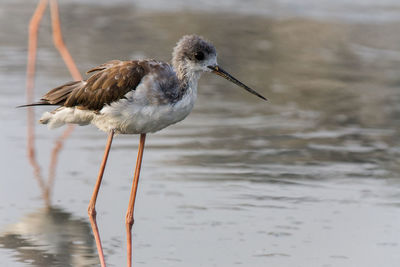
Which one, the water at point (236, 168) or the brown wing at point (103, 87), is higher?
the brown wing at point (103, 87)

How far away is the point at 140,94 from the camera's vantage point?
5.05 m

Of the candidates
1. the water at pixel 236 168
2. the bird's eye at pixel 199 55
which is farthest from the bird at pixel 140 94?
the water at pixel 236 168

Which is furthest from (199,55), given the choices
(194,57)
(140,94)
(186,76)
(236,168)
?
(236,168)

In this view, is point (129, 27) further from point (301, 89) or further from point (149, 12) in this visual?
point (301, 89)

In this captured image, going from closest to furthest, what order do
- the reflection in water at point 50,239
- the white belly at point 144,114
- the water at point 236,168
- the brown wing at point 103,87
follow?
the white belly at point 144,114 → the brown wing at point 103,87 → the reflection in water at point 50,239 → the water at point 236,168

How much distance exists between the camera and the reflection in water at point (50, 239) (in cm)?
525

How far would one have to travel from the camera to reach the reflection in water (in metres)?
5.25

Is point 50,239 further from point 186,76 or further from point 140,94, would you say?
point 186,76

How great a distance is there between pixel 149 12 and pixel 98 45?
339 cm

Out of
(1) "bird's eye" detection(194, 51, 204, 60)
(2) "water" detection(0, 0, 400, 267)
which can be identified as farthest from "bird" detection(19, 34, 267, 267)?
(2) "water" detection(0, 0, 400, 267)

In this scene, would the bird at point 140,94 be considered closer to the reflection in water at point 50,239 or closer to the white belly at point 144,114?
the white belly at point 144,114

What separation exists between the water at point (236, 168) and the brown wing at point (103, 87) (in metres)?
0.94

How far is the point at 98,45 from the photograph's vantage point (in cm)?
1259

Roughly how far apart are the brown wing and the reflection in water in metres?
0.91
